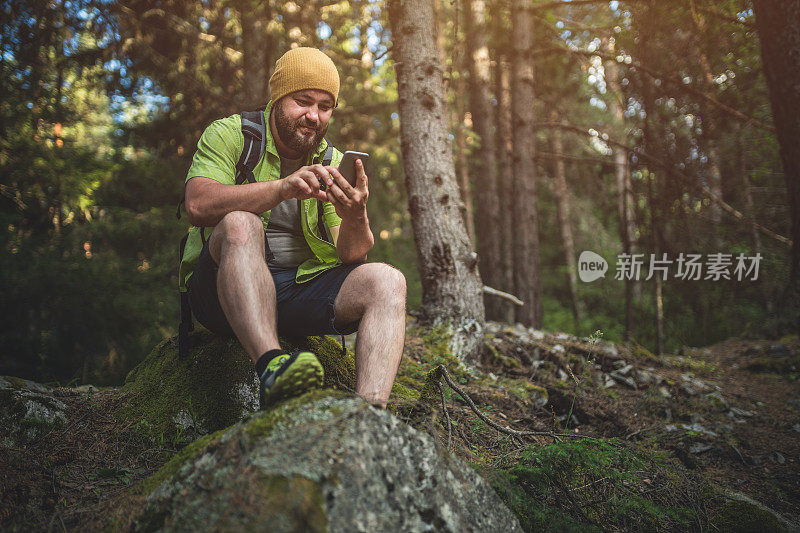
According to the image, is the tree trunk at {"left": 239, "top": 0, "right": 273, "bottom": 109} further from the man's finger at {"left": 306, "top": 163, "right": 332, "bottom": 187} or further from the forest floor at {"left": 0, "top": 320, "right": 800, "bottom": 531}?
the man's finger at {"left": 306, "top": 163, "right": 332, "bottom": 187}

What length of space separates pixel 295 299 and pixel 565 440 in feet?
5.62

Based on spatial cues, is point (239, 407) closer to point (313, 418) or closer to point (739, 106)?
point (313, 418)

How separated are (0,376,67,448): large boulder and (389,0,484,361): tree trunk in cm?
282

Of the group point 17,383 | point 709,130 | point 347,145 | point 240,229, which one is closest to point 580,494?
point 240,229

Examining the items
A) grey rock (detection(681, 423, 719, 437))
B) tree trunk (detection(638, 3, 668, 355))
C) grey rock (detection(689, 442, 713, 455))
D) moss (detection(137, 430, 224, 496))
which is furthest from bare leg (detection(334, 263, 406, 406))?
tree trunk (detection(638, 3, 668, 355))

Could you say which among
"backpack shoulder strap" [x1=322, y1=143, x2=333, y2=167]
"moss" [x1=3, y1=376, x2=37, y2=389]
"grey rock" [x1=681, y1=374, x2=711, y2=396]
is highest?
"backpack shoulder strap" [x1=322, y1=143, x2=333, y2=167]

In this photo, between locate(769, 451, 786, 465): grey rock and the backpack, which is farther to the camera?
locate(769, 451, 786, 465): grey rock

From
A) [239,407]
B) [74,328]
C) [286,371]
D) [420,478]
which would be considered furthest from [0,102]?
[420,478]

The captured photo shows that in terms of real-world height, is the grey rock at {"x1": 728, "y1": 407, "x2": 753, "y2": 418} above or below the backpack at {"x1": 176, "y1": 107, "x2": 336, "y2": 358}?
below

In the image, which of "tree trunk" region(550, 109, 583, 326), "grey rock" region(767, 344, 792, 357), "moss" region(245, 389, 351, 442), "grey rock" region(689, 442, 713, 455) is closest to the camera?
"moss" region(245, 389, 351, 442)

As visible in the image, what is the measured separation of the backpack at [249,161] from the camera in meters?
2.71

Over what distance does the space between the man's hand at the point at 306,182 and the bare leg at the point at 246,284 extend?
0.71ft

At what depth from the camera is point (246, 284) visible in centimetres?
215

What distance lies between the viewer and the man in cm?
215
